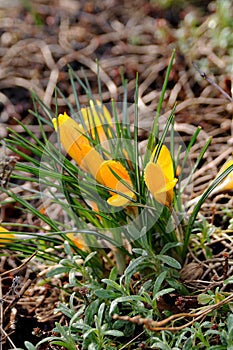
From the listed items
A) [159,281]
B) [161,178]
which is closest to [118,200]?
[161,178]

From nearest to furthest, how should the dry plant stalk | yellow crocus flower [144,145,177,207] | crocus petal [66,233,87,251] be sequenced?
the dry plant stalk
yellow crocus flower [144,145,177,207]
crocus petal [66,233,87,251]

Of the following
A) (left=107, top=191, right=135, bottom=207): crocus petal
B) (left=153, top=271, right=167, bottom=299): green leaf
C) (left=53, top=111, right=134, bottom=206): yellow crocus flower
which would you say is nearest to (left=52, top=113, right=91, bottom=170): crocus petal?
(left=53, top=111, right=134, bottom=206): yellow crocus flower

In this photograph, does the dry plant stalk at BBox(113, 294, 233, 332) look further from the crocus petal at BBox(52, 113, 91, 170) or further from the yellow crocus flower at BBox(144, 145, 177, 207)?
the crocus petal at BBox(52, 113, 91, 170)

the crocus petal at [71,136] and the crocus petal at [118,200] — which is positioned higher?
the crocus petal at [71,136]

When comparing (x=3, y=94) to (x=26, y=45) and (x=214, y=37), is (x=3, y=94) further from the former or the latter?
(x=214, y=37)

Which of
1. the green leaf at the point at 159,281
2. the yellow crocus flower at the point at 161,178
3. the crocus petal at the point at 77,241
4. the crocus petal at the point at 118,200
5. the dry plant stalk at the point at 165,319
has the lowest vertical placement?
the dry plant stalk at the point at 165,319

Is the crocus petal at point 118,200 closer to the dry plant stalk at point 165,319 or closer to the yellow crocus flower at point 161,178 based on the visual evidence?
the yellow crocus flower at point 161,178

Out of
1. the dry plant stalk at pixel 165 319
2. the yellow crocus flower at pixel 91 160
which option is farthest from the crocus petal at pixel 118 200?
the dry plant stalk at pixel 165 319

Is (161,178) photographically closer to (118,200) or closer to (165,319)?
(118,200)

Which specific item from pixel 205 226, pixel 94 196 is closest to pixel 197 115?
pixel 205 226
